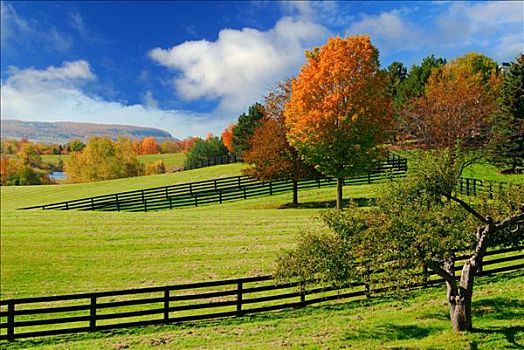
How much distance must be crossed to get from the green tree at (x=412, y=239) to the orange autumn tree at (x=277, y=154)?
23582 millimetres

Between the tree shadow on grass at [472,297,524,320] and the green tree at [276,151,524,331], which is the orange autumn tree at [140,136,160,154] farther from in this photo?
the green tree at [276,151,524,331]

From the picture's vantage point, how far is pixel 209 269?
22.7 m

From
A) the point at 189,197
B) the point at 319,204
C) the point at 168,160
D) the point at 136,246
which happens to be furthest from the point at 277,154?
the point at 168,160

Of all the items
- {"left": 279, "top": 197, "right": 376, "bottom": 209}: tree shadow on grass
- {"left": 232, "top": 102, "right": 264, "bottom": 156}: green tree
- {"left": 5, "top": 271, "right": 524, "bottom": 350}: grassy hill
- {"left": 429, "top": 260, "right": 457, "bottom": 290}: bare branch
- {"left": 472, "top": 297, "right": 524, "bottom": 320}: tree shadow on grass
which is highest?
{"left": 232, "top": 102, "right": 264, "bottom": 156}: green tree

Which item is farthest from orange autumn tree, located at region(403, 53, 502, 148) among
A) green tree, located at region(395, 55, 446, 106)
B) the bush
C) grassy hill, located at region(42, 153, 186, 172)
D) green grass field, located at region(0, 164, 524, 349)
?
grassy hill, located at region(42, 153, 186, 172)

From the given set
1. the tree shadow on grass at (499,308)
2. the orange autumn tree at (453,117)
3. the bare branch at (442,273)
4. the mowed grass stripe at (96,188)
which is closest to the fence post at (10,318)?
the bare branch at (442,273)

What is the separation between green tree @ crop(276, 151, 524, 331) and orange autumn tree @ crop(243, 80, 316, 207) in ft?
77.4

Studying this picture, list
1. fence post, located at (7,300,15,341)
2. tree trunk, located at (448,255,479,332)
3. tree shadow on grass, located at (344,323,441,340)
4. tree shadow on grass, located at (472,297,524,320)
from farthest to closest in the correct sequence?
1. fence post, located at (7,300,15,341)
2. tree shadow on grass, located at (472,297,524,320)
3. tree shadow on grass, located at (344,323,441,340)
4. tree trunk, located at (448,255,479,332)

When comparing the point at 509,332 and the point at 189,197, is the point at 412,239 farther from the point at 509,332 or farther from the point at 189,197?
the point at 189,197

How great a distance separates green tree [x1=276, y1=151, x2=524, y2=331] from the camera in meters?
12.6

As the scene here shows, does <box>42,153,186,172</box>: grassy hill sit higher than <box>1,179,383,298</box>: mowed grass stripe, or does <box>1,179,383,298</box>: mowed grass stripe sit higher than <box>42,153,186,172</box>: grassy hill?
<box>42,153,186,172</box>: grassy hill

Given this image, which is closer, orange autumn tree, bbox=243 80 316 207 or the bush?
orange autumn tree, bbox=243 80 316 207

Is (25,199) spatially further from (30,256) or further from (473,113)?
(473,113)

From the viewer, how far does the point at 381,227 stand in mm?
12742
